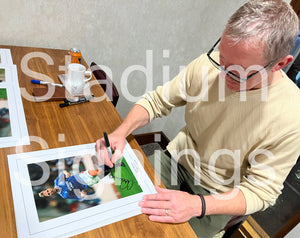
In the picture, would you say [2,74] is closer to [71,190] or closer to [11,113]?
[11,113]

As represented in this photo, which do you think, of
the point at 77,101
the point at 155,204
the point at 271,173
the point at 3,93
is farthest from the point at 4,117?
the point at 271,173

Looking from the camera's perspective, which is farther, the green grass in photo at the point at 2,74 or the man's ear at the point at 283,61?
the green grass in photo at the point at 2,74

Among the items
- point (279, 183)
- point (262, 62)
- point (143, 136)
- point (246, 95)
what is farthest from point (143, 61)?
point (279, 183)

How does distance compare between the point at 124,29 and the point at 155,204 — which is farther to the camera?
the point at 124,29

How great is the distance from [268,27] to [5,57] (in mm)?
1099

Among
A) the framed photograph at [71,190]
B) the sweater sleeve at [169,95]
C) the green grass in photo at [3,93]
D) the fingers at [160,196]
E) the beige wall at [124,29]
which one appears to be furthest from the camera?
the beige wall at [124,29]

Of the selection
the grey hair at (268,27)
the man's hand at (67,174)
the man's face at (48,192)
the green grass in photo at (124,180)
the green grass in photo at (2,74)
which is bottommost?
the green grass in photo at (124,180)

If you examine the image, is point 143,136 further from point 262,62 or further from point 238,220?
point 262,62

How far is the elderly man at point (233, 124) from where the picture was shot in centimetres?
61

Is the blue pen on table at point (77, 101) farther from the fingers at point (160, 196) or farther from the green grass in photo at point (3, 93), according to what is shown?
the fingers at point (160, 196)

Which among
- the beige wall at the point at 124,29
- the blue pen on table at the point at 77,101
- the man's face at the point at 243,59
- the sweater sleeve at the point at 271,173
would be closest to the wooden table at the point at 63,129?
the blue pen on table at the point at 77,101

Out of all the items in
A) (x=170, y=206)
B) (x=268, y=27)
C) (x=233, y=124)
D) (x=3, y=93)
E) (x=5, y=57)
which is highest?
(x=268, y=27)

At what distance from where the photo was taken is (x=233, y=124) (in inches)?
32.6

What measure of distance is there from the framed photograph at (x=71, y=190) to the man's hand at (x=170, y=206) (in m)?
0.03
